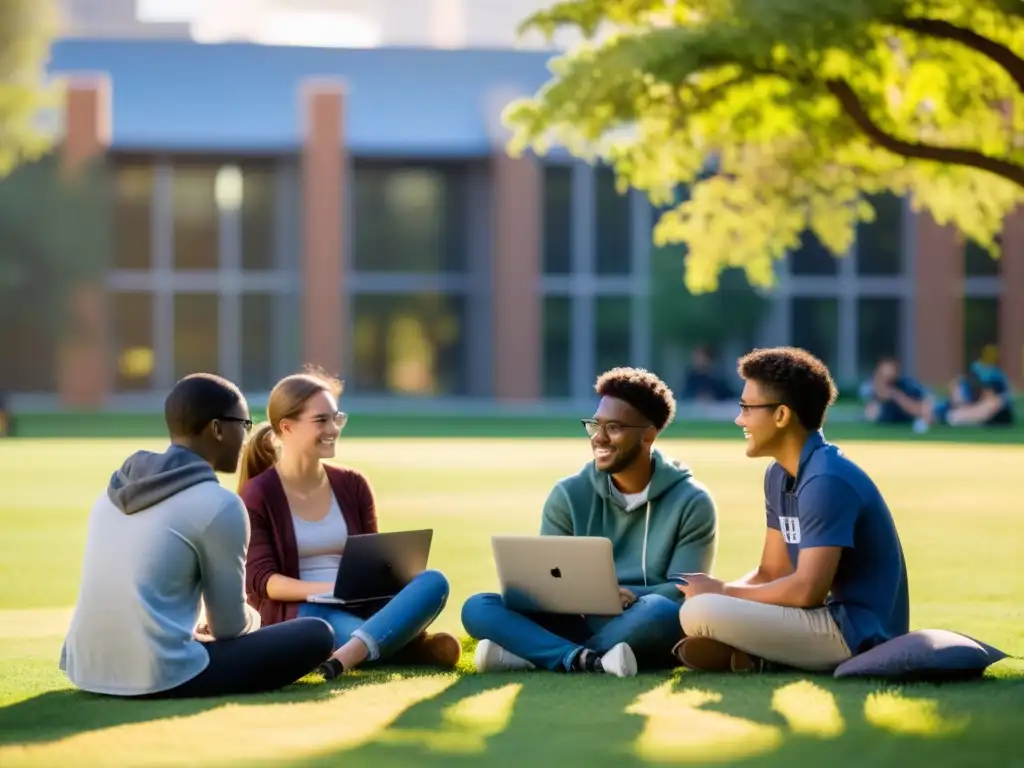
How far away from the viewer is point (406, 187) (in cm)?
5266

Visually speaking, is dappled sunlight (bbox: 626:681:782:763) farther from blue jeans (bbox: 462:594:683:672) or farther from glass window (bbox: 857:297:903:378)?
glass window (bbox: 857:297:903:378)

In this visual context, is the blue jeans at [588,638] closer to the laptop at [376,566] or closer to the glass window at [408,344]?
the laptop at [376,566]

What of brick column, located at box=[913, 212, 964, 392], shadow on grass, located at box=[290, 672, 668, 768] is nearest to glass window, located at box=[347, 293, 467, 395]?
brick column, located at box=[913, 212, 964, 392]

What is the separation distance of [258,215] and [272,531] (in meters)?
44.7

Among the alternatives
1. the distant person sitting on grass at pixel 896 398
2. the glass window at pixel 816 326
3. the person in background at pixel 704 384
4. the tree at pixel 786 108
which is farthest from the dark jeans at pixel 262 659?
the glass window at pixel 816 326

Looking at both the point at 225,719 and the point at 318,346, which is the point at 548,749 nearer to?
the point at 225,719

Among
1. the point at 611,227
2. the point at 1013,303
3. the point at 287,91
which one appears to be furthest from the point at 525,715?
the point at 287,91

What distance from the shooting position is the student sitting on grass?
319 inches

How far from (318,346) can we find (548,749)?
4551 cm

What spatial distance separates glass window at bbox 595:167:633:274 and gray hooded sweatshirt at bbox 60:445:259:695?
146 feet

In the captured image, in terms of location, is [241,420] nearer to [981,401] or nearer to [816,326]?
[981,401]

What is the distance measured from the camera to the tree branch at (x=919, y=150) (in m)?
19.2

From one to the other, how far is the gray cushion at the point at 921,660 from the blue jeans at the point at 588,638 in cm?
80

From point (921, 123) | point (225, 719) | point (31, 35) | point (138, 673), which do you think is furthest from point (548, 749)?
point (31, 35)
